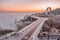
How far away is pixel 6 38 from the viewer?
396 cm

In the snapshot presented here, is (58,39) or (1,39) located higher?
(1,39)

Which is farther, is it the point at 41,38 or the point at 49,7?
the point at 49,7

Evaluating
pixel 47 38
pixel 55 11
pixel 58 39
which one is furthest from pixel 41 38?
pixel 55 11

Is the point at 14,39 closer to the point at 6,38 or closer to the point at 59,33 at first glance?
the point at 6,38

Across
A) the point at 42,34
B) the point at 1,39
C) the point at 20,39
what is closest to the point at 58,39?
the point at 42,34

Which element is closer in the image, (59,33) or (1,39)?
(1,39)

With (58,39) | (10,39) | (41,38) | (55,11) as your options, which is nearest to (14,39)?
(10,39)

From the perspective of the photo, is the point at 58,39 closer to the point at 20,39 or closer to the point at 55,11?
the point at 20,39

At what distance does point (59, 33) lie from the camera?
4.99 meters

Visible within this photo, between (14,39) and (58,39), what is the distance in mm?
1502

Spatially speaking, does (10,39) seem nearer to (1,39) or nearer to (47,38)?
(1,39)

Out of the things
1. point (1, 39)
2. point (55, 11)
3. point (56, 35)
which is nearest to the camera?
point (1, 39)

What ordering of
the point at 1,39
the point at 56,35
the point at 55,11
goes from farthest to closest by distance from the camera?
the point at 55,11
the point at 56,35
the point at 1,39

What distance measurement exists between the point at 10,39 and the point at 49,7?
36.0ft
